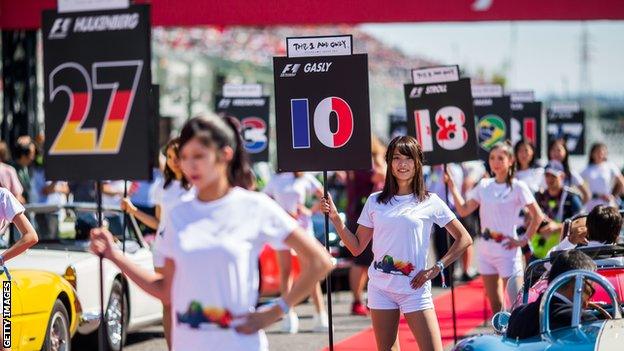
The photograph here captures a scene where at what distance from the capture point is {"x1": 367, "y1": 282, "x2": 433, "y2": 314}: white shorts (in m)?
8.04

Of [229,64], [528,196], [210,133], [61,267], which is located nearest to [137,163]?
[210,133]

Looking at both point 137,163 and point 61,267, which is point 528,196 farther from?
point 137,163

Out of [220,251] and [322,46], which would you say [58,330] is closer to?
[322,46]

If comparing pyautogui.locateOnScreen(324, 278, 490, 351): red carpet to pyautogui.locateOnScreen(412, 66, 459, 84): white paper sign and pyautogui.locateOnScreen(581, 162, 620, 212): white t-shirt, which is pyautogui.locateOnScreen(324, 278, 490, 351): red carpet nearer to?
pyautogui.locateOnScreen(581, 162, 620, 212): white t-shirt

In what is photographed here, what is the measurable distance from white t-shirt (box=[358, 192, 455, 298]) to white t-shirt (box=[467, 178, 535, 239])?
3.40 meters

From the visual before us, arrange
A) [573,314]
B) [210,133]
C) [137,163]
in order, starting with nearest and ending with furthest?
[210,133] → [573,314] → [137,163]

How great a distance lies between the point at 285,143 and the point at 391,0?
27.6 ft

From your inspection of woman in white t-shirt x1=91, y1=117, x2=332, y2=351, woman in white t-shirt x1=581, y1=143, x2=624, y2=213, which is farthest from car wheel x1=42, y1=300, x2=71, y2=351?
woman in white t-shirt x1=581, y1=143, x2=624, y2=213

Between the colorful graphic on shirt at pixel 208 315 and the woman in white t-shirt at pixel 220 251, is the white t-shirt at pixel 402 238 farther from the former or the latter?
the colorful graphic on shirt at pixel 208 315

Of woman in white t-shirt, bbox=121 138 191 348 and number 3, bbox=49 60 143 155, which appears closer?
number 3, bbox=49 60 143 155

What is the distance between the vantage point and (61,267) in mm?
10805

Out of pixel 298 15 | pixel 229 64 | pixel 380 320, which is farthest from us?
pixel 229 64

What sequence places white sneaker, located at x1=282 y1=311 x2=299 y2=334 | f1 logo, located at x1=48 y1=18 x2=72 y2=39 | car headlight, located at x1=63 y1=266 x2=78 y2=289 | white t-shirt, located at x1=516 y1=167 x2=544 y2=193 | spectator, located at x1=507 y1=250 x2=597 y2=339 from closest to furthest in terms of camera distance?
spectator, located at x1=507 y1=250 x2=597 y2=339, f1 logo, located at x1=48 y1=18 x2=72 y2=39, car headlight, located at x1=63 y1=266 x2=78 y2=289, white sneaker, located at x1=282 y1=311 x2=299 y2=334, white t-shirt, located at x1=516 y1=167 x2=544 y2=193

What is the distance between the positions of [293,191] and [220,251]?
915 cm
